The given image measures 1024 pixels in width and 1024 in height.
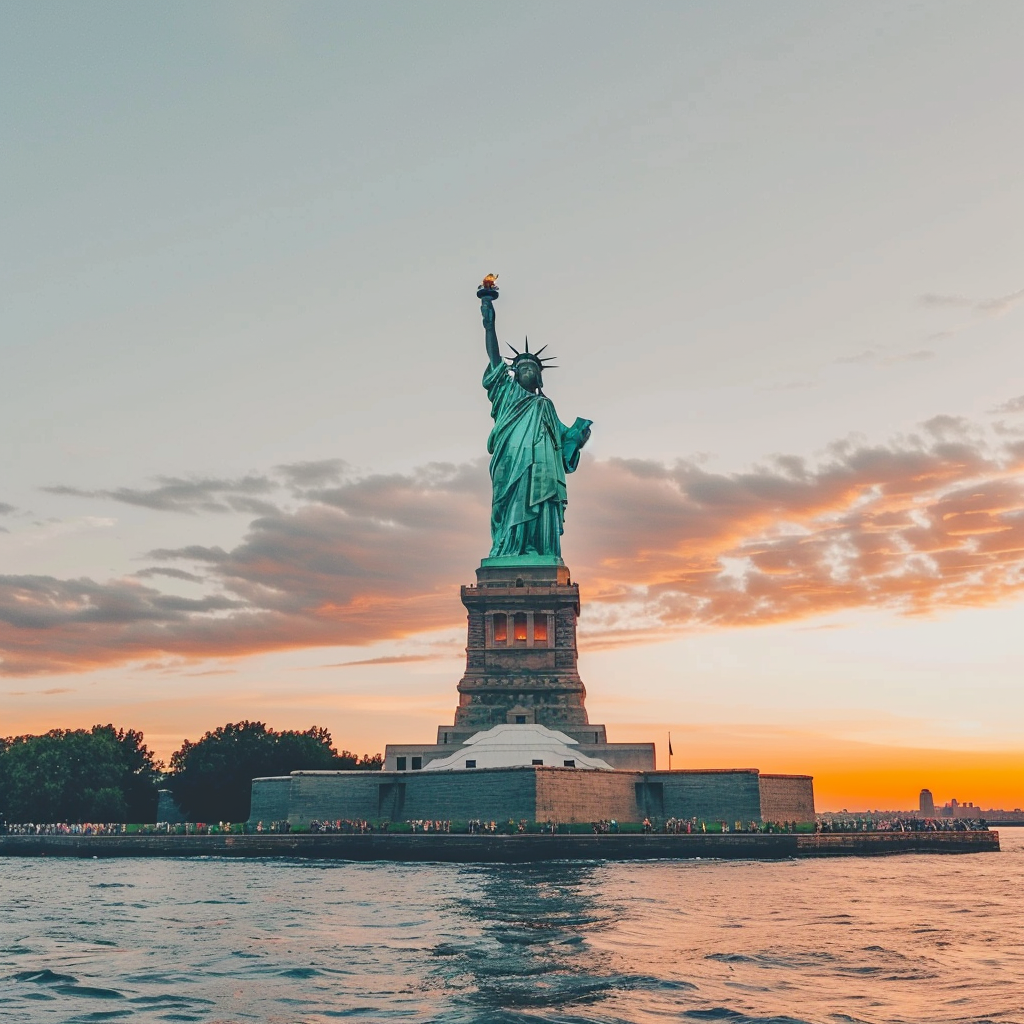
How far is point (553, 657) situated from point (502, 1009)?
6252cm

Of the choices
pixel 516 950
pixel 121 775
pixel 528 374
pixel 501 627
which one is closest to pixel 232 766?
pixel 121 775

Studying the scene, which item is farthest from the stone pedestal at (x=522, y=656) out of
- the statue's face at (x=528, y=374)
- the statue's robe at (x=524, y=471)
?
the statue's face at (x=528, y=374)

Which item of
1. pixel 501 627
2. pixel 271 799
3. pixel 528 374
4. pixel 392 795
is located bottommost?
pixel 271 799

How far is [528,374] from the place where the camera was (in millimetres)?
90875

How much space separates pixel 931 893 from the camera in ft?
153

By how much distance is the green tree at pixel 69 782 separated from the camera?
94.0 metres

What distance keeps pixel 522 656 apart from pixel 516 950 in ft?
184

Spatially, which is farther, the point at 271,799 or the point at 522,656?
the point at 522,656

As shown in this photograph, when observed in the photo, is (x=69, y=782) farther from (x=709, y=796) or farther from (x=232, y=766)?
(x=709, y=796)

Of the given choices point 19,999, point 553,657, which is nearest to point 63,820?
point 553,657

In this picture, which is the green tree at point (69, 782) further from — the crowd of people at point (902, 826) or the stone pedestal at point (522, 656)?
the crowd of people at point (902, 826)

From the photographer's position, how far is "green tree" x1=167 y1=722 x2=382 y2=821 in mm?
95875

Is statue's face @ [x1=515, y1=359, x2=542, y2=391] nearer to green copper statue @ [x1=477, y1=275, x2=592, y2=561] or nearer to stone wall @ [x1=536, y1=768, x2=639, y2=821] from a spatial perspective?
green copper statue @ [x1=477, y1=275, x2=592, y2=561]

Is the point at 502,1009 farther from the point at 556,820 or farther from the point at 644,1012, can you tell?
the point at 556,820
